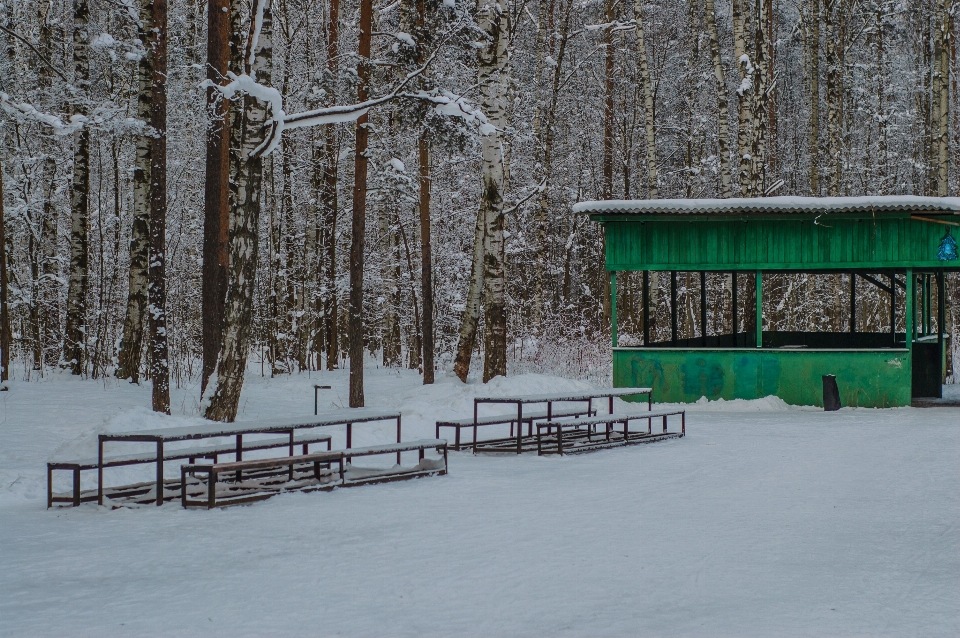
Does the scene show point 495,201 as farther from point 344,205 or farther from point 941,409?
point 344,205

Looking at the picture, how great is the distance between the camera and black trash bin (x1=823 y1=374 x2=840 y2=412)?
17.9 metres

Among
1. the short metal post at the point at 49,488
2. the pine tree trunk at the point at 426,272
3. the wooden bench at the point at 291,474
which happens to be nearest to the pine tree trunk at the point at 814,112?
the pine tree trunk at the point at 426,272

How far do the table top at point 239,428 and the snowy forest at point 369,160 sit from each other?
9.99 ft

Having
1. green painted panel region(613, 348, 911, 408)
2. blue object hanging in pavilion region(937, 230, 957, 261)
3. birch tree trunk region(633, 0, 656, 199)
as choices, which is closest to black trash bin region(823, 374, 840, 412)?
green painted panel region(613, 348, 911, 408)

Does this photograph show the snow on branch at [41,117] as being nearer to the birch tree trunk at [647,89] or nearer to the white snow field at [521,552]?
the white snow field at [521,552]

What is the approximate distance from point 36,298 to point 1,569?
61.8 feet

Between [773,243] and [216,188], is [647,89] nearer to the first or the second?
[773,243]

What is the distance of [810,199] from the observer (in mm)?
18453

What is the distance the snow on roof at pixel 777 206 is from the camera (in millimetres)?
17797

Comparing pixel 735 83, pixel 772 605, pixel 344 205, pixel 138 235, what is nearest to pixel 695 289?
pixel 735 83

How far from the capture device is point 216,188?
50.7 feet

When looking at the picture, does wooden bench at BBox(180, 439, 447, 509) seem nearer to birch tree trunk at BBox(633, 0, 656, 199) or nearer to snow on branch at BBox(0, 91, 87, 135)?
snow on branch at BBox(0, 91, 87, 135)

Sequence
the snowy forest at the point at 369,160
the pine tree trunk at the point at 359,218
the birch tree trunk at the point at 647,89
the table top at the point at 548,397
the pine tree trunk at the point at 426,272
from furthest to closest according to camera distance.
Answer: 1. the birch tree trunk at the point at 647,89
2. the pine tree trunk at the point at 426,272
3. the pine tree trunk at the point at 359,218
4. the snowy forest at the point at 369,160
5. the table top at the point at 548,397

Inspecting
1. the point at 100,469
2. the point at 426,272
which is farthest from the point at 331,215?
the point at 100,469
